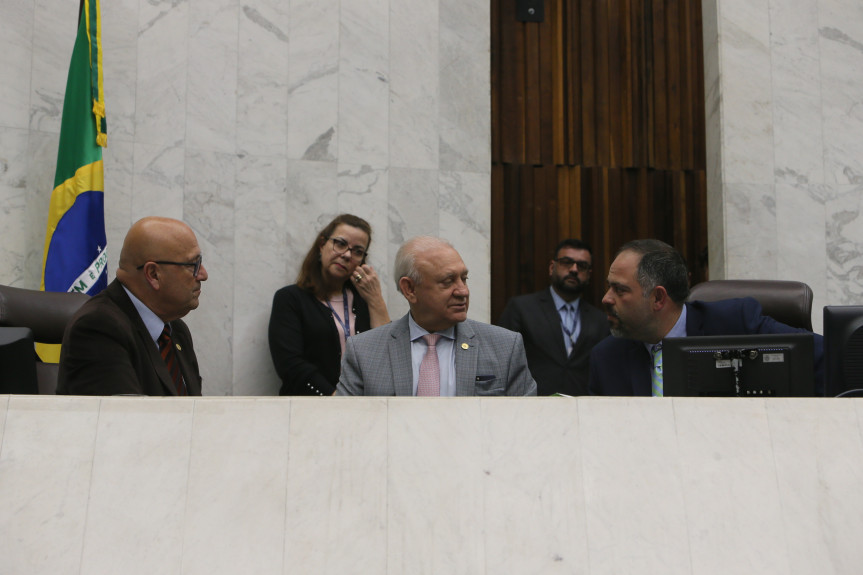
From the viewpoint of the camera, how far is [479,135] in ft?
17.9

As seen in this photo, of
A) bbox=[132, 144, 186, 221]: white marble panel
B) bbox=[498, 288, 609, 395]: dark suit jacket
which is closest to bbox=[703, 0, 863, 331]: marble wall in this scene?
bbox=[498, 288, 609, 395]: dark suit jacket

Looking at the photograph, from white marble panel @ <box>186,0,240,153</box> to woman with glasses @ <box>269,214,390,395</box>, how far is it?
2.92 ft

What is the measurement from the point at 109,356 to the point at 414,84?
10.2ft

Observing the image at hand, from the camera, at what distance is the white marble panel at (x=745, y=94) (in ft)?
18.5

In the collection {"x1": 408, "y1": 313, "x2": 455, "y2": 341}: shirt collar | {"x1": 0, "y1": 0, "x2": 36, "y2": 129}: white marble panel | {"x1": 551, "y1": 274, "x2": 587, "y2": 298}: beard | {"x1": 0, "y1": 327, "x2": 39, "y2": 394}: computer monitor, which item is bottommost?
{"x1": 0, "y1": 327, "x2": 39, "y2": 394}: computer monitor

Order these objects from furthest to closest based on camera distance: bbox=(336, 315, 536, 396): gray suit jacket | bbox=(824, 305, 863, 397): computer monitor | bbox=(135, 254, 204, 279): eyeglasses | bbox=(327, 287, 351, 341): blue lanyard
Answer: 1. bbox=(327, 287, 351, 341): blue lanyard
2. bbox=(336, 315, 536, 396): gray suit jacket
3. bbox=(135, 254, 204, 279): eyeglasses
4. bbox=(824, 305, 863, 397): computer monitor

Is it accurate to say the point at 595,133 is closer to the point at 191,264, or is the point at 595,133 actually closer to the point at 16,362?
the point at 191,264

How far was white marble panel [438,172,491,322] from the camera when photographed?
5.29m
